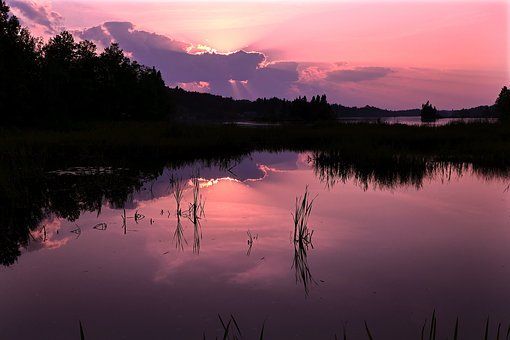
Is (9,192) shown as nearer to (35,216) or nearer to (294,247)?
(35,216)

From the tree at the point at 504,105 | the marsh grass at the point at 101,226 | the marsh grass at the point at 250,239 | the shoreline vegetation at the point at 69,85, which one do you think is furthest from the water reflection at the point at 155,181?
the tree at the point at 504,105

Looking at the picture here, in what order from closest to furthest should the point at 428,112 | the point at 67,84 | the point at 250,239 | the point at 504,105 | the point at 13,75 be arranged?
the point at 250,239 → the point at 13,75 → the point at 67,84 → the point at 504,105 → the point at 428,112

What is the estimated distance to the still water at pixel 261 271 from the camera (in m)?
5.27

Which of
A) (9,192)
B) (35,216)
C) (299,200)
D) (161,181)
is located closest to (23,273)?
(35,216)

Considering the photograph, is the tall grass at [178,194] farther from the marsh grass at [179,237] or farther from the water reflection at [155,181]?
the marsh grass at [179,237]

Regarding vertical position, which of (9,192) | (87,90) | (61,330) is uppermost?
(87,90)

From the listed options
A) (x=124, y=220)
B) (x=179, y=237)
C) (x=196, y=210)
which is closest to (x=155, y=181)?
(x=196, y=210)

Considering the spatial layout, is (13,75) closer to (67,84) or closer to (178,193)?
(67,84)

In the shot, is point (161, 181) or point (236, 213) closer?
point (236, 213)

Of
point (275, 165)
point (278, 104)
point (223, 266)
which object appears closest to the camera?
point (223, 266)

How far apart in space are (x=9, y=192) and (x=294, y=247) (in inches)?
322

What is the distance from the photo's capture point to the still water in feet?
17.3

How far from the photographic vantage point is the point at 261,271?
23.0 ft

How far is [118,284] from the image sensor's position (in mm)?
6410
